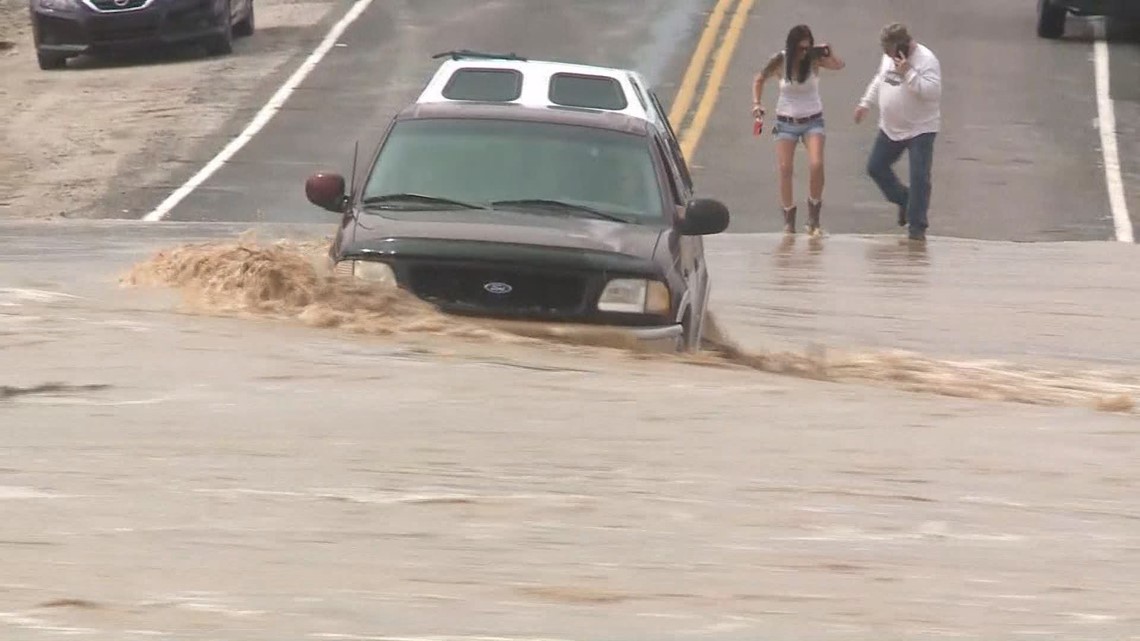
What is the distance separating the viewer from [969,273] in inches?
535

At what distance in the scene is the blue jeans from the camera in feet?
49.3

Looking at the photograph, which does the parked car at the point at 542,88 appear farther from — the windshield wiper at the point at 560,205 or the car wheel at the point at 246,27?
the car wheel at the point at 246,27

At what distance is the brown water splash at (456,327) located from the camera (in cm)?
865

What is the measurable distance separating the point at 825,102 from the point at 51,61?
8.13 meters

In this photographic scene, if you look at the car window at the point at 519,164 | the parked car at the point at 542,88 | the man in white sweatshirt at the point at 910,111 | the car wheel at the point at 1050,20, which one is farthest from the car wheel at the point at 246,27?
the car window at the point at 519,164

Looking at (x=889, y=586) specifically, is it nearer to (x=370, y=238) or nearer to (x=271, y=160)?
(x=370, y=238)

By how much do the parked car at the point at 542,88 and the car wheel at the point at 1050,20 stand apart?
14694 mm

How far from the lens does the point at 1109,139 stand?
19.5 metres

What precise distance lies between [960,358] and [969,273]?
322 centimetres

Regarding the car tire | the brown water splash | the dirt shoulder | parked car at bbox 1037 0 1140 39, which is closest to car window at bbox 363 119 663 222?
the brown water splash

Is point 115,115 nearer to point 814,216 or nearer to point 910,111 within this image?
point 814,216

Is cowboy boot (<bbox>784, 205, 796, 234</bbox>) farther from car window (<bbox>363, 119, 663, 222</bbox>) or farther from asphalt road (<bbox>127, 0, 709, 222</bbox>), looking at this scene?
car window (<bbox>363, 119, 663, 222</bbox>)

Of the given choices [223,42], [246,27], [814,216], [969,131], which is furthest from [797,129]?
[246,27]

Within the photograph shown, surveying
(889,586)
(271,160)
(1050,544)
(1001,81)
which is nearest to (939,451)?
(1050,544)
